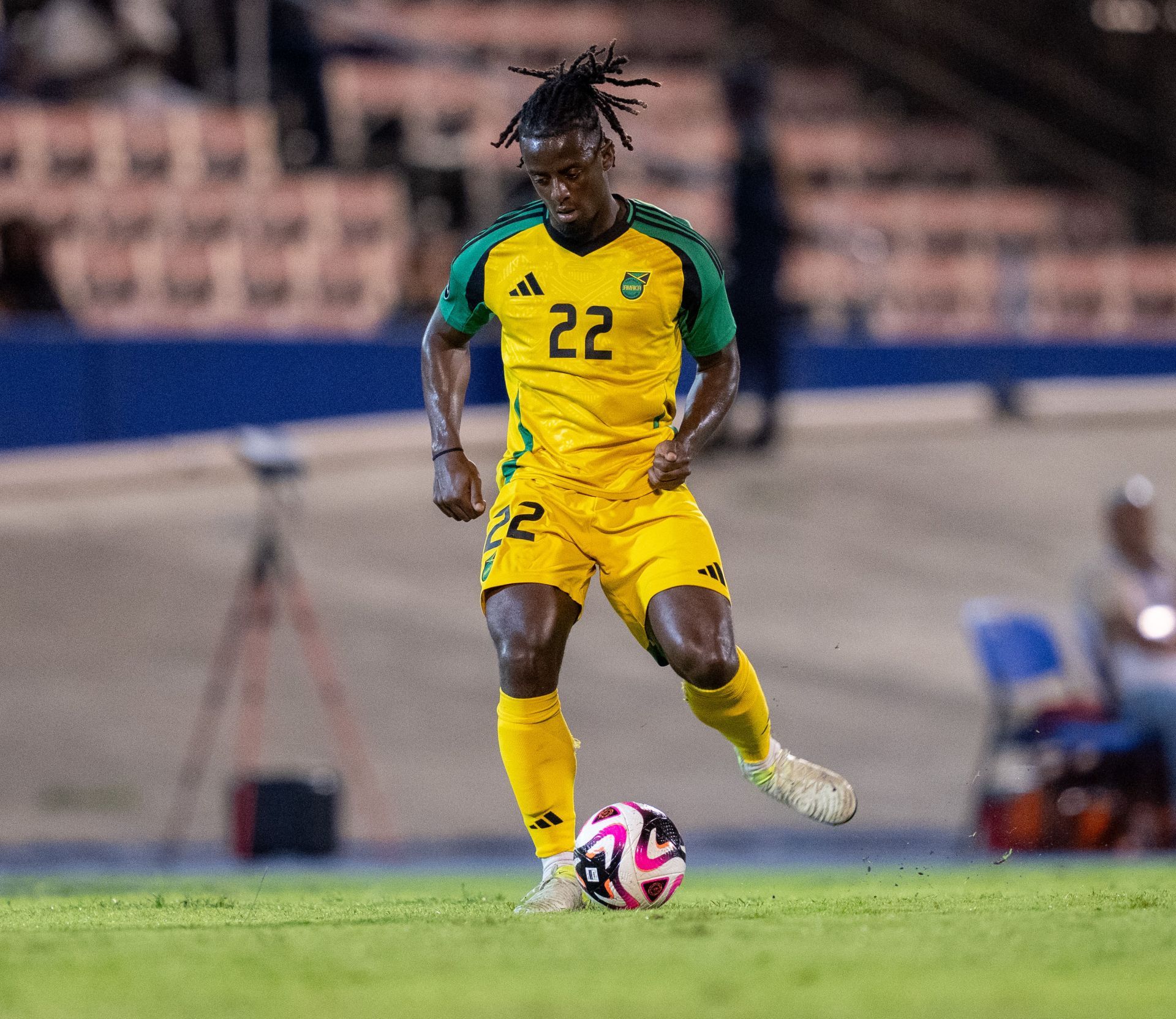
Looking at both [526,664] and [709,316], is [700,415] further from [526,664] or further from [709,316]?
[526,664]

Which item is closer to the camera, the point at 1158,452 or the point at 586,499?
the point at 586,499

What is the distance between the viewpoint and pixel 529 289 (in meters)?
5.33

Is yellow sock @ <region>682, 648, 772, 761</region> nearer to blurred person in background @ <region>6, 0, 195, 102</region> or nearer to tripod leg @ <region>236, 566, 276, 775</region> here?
tripod leg @ <region>236, 566, 276, 775</region>

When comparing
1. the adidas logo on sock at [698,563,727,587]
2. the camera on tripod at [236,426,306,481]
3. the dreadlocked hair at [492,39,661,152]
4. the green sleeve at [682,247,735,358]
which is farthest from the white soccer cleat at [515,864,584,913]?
the camera on tripod at [236,426,306,481]

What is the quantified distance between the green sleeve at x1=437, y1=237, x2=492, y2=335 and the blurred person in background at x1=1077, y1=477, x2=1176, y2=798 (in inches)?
184

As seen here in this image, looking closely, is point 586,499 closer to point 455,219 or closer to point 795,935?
point 795,935

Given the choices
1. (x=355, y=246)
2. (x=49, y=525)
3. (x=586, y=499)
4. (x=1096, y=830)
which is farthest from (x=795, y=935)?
(x=355, y=246)

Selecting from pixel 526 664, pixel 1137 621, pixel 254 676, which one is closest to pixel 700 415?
pixel 526 664

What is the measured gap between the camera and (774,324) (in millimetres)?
15766

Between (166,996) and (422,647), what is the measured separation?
381 inches

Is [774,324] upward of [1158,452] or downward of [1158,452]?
upward

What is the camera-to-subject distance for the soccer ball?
5.22 meters

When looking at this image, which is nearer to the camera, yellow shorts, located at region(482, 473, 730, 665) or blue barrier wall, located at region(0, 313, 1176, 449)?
yellow shorts, located at region(482, 473, 730, 665)

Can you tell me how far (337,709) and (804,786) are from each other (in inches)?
255
